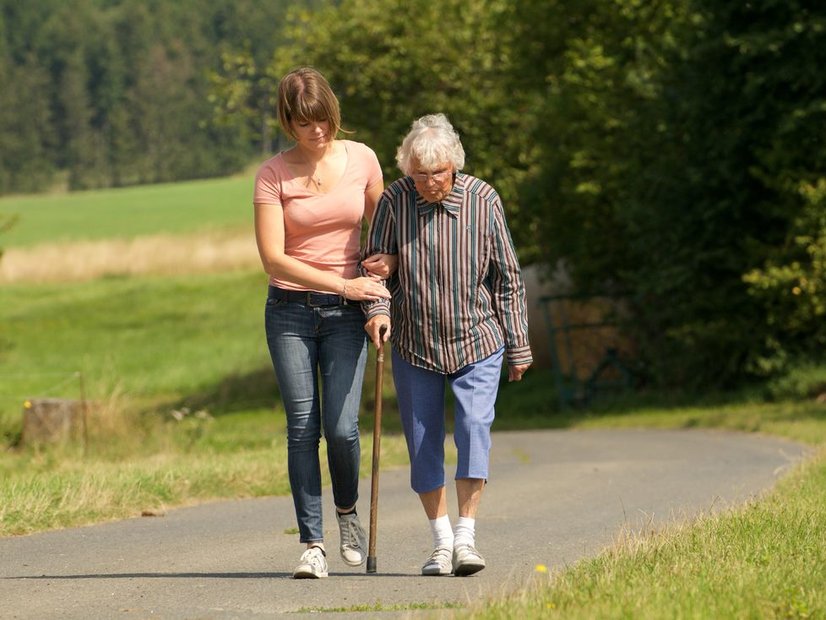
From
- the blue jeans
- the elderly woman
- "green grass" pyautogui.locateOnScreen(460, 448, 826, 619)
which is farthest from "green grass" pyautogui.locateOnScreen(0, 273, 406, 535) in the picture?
"green grass" pyautogui.locateOnScreen(460, 448, 826, 619)

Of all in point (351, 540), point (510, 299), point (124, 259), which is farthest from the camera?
point (124, 259)

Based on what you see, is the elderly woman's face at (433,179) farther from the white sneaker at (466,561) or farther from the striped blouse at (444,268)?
the white sneaker at (466,561)

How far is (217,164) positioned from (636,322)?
3708 inches

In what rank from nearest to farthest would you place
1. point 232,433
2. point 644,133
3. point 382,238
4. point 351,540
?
point 382,238 → point 351,540 → point 232,433 → point 644,133

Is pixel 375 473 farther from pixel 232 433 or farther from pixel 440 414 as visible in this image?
pixel 232 433

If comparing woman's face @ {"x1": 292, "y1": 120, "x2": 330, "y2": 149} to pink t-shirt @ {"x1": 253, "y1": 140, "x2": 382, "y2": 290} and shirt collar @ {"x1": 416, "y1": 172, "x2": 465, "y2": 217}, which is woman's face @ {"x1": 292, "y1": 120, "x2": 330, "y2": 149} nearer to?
pink t-shirt @ {"x1": 253, "y1": 140, "x2": 382, "y2": 290}

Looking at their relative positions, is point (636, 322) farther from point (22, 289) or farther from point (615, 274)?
point (22, 289)

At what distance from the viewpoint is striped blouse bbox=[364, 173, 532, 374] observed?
6953mm

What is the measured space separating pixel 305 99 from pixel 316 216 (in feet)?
1.62

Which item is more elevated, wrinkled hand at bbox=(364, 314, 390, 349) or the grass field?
wrinkled hand at bbox=(364, 314, 390, 349)

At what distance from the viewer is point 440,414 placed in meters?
7.21

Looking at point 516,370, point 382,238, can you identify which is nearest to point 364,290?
point 382,238

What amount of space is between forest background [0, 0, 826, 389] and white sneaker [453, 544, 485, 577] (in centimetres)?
1190

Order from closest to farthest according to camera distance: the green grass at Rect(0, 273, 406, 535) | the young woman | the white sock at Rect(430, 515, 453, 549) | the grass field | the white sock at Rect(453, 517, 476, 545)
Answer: the grass field
the young woman
the white sock at Rect(453, 517, 476, 545)
the white sock at Rect(430, 515, 453, 549)
the green grass at Rect(0, 273, 406, 535)
